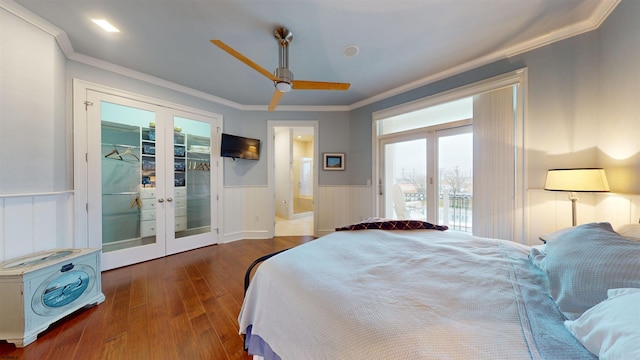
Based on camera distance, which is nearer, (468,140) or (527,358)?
(527,358)

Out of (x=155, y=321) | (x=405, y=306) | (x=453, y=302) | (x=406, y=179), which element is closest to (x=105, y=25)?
(x=155, y=321)

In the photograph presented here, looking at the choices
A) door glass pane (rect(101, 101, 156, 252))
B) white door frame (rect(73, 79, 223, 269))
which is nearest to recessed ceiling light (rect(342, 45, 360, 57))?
door glass pane (rect(101, 101, 156, 252))

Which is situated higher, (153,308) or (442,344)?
(442,344)

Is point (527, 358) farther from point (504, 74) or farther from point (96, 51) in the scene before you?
point (96, 51)

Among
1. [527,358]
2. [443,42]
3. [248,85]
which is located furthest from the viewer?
[248,85]

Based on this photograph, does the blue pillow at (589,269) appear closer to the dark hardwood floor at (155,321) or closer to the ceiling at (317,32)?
the dark hardwood floor at (155,321)

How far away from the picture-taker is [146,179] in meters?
2.95

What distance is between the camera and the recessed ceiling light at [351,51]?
2252mm

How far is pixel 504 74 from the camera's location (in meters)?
2.31

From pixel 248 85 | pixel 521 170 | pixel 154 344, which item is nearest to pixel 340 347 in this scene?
pixel 154 344

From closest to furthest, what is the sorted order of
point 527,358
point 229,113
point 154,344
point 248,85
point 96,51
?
point 527,358 < point 154,344 < point 96,51 < point 248,85 < point 229,113

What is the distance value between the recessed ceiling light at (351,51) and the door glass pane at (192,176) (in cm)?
258

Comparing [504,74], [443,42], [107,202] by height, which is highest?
[443,42]

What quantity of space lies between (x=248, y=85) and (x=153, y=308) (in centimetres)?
292
